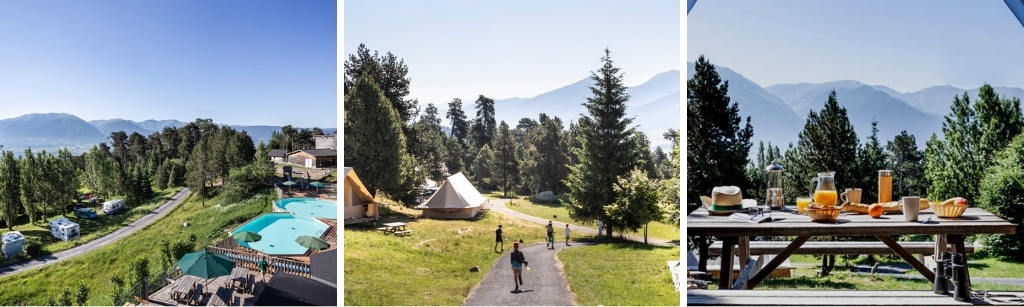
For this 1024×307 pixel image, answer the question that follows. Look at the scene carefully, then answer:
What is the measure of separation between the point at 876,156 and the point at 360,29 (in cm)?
342

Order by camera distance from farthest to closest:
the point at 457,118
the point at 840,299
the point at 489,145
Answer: the point at 489,145 → the point at 457,118 → the point at 840,299

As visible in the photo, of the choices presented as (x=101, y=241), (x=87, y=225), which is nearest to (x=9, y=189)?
(x=87, y=225)

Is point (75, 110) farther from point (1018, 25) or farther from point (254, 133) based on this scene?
point (1018, 25)

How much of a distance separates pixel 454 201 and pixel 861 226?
106 inches

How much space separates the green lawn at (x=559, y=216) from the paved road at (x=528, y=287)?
284 mm

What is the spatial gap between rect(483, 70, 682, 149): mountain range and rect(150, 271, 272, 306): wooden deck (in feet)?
5.73

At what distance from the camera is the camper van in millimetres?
4395

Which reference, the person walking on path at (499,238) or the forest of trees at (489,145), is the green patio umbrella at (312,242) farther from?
the person walking on path at (499,238)

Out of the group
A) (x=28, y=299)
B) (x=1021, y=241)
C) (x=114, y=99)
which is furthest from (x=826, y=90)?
(x=28, y=299)

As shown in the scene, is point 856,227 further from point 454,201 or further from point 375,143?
point 375,143

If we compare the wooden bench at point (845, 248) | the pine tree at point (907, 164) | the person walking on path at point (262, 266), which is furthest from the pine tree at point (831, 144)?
the person walking on path at point (262, 266)

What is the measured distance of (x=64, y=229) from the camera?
4.30 metres

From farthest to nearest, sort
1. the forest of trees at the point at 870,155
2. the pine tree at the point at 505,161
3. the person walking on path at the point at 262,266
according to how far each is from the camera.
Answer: the pine tree at the point at 505,161 → the person walking on path at the point at 262,266 → the forest of trees at the point at 870,155

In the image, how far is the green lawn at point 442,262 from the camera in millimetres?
4344
